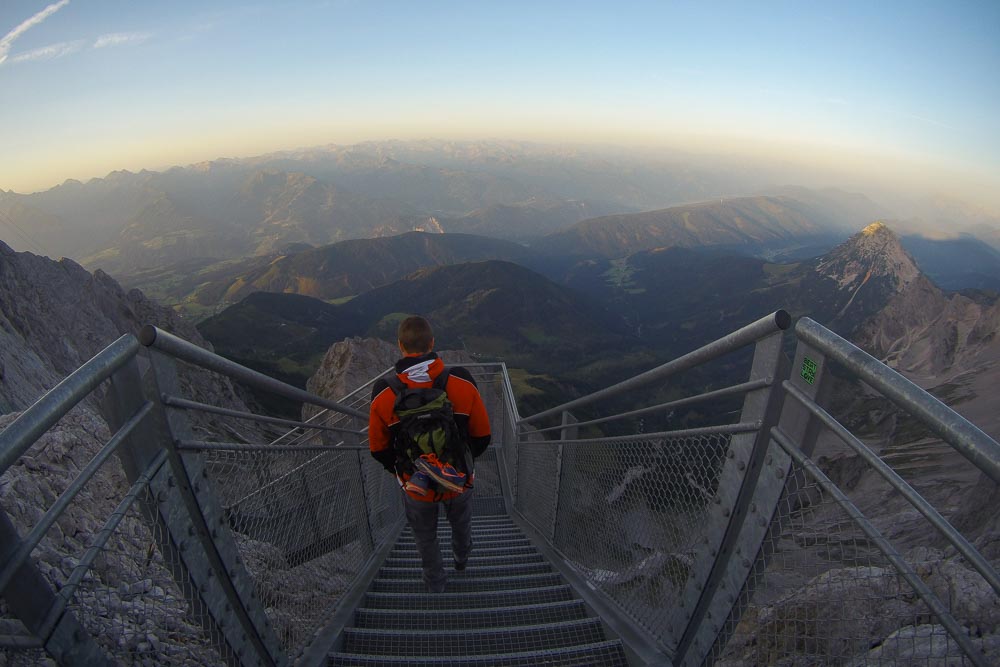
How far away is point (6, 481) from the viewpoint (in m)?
3.50

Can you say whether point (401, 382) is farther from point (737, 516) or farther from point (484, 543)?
point (484, 543)

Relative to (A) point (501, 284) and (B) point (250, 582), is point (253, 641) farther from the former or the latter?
(A) point (501, 284)

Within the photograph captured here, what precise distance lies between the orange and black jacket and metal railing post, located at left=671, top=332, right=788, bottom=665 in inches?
63.9

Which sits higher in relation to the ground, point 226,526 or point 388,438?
point 226,526

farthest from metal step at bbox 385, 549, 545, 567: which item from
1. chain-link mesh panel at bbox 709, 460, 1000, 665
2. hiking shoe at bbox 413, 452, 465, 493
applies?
chain-link mesh panel at bbox 709, 460, 1000, 665

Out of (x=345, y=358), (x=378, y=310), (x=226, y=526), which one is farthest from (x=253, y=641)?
(x=378, y=310)

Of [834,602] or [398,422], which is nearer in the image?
[834,602]

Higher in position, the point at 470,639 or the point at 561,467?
the point at 470,639

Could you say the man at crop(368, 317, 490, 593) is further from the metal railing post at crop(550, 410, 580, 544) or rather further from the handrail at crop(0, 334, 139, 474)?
the handrail at crop(0, 334, 139, 474)

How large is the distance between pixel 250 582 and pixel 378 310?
148 metres

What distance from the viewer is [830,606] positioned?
1973 millimetres

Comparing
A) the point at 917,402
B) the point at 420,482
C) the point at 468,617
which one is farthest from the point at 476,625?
the point at 917,402

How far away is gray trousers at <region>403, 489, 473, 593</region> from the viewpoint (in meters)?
3.86

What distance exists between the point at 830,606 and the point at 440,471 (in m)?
2.28
